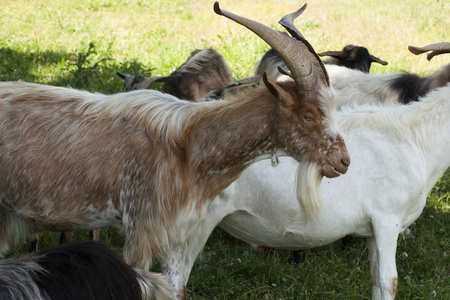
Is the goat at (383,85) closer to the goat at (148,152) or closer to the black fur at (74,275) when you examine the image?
the goat at (148,152)

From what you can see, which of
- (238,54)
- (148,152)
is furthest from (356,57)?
(148,152)

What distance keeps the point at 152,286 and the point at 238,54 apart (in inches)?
352

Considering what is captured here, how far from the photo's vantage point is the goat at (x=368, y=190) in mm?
4551

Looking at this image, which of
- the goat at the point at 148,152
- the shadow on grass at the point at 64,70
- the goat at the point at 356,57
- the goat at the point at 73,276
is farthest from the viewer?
the shadow on grass at the point at 64,70

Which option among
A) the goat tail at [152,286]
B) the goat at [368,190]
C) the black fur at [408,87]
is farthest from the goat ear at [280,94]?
the black fur at [408,87]

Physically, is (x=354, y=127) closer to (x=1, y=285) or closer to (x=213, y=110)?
(x=213, y=110)

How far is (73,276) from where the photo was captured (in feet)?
8.41

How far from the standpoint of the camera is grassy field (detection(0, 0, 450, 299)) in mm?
5379

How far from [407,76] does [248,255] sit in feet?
9.39

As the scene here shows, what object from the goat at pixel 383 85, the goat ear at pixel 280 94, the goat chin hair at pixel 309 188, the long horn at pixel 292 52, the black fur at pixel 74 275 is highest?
the long horn at pixel 292 52

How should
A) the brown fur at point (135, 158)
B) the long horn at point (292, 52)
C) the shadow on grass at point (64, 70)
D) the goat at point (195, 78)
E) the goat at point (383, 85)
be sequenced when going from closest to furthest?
the long horn at point (292, 52), the brown fur at point (135, 158), the goat at point (383, 85), the goat at point (195, 78), the shadow on grass at point (64, 70)

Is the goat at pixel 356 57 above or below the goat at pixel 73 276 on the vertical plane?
below

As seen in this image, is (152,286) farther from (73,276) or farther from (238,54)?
(238,54)

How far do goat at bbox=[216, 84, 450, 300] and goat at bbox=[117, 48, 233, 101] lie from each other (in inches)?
103
